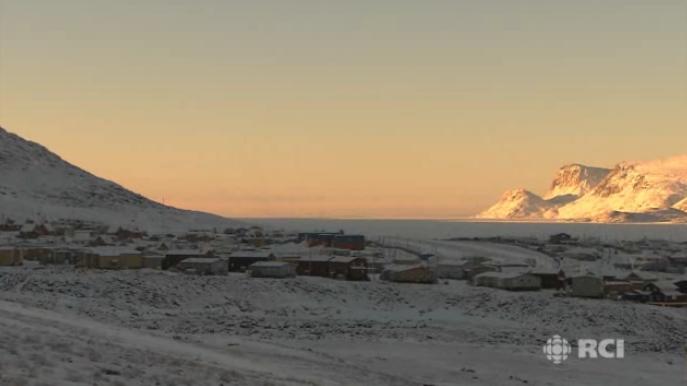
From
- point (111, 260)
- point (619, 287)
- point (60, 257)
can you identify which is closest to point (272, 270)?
point (111, 260)

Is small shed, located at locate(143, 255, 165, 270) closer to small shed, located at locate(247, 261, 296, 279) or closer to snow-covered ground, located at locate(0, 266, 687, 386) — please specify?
snow-covered ground, located at locate(0, 266, 687, 386)

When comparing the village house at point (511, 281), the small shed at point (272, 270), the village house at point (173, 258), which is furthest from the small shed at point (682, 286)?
the village house at point (173, 258)

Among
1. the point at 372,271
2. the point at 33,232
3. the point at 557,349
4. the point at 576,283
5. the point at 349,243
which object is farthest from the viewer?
the point at 349,243

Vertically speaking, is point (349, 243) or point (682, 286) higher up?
point (349, 243)

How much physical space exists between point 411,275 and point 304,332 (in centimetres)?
2867

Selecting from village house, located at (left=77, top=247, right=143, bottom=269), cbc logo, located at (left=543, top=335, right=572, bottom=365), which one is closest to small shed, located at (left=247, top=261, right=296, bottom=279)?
village house, located at (left=77, top=247, right=143, bottom=269)

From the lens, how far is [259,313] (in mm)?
47938

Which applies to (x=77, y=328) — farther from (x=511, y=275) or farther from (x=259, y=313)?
(x=511, y=275)

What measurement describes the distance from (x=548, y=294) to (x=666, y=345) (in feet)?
68.4

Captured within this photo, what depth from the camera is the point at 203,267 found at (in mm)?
66188

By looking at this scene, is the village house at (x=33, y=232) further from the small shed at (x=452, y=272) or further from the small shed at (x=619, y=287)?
the small shed at (x=619, y=287)

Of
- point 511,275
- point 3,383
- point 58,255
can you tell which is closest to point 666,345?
point 511,275

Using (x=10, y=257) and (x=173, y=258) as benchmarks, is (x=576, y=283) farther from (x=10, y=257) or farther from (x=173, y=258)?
(x=10, y=257)

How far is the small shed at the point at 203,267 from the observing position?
216ft
